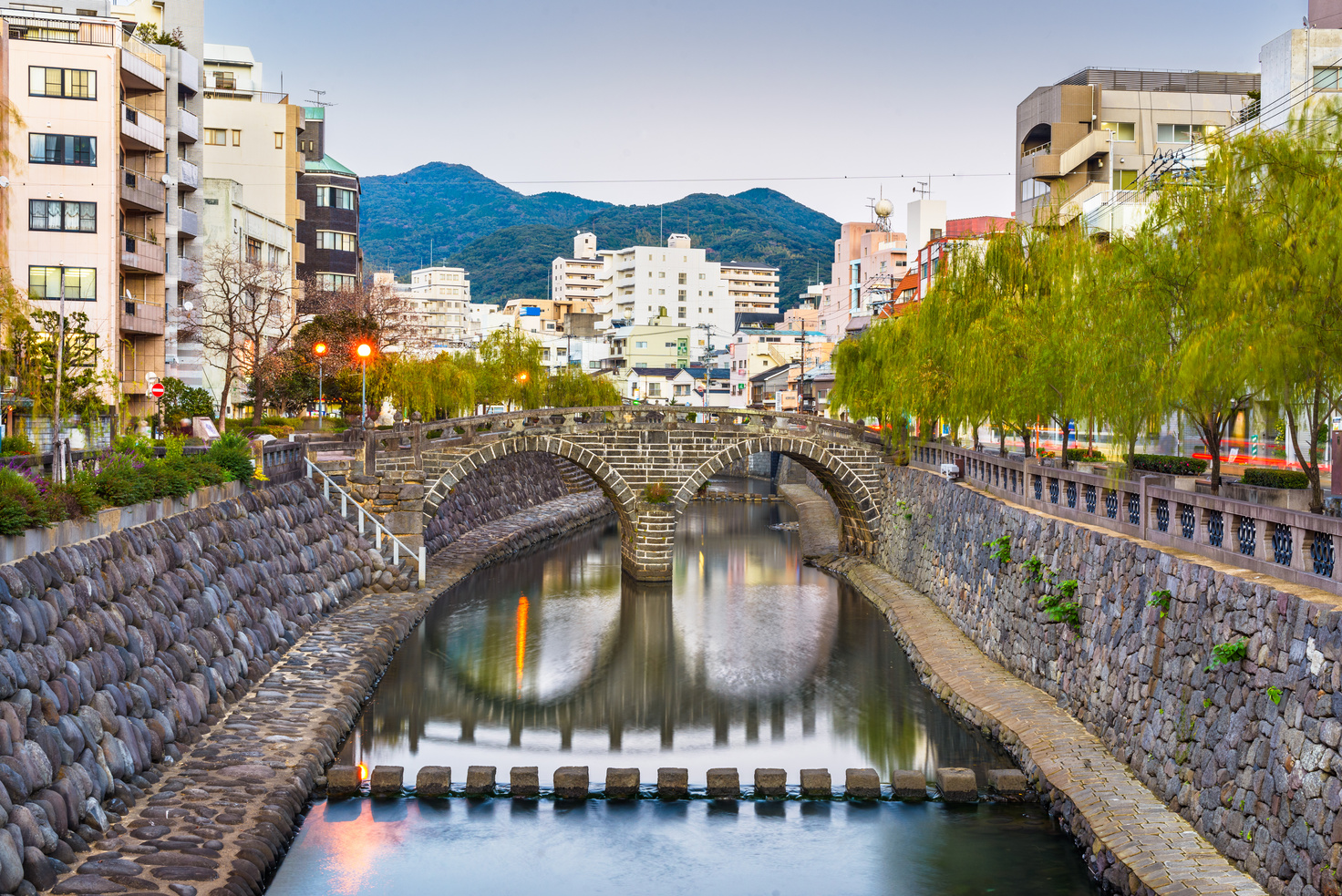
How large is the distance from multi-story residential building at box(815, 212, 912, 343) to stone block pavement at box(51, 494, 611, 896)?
153ft

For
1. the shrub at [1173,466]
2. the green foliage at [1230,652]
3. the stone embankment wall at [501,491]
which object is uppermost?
the shrub at [1173,466]

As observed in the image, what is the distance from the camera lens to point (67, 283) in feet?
114

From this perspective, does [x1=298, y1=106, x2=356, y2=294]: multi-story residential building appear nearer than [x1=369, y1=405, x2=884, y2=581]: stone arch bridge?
No

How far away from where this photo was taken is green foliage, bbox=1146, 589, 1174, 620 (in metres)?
13.6

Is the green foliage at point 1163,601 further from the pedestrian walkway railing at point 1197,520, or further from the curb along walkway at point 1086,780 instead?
the curb along walkway at point 1086,780

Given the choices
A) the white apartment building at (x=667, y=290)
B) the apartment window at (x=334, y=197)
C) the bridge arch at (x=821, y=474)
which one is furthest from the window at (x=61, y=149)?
the white apartment building at (x=667, y=290)

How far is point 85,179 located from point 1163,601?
33.2 meters

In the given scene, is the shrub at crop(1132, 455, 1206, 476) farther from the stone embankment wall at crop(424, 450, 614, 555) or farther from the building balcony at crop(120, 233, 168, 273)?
the building balcony at crop(120, 233, 168, 273)

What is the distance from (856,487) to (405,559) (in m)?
13.2

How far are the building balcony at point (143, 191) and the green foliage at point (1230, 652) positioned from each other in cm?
3459

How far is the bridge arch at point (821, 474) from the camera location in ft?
110

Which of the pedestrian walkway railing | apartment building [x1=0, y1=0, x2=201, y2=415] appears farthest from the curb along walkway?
apartment building [x1=0, y1=0, x2=201, y2=415]

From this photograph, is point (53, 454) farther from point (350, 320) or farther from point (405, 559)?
point (350, 320)

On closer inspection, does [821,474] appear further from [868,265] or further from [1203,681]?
[868,265]
